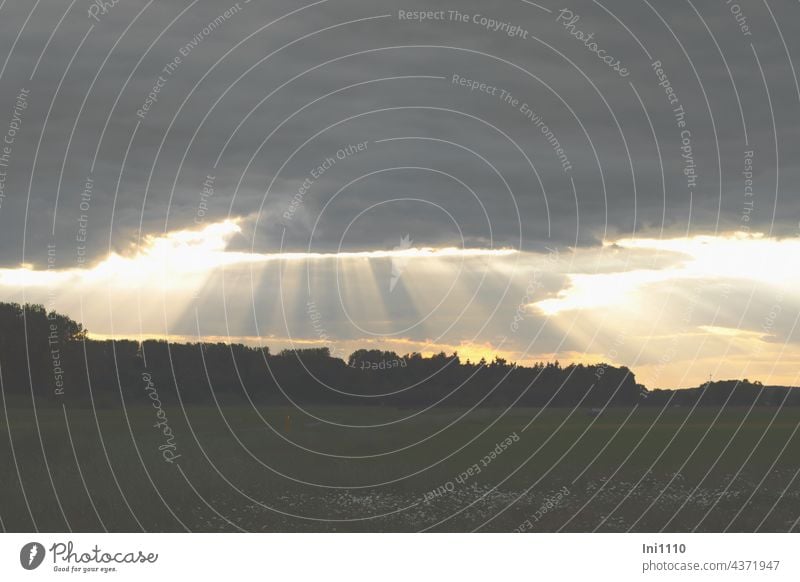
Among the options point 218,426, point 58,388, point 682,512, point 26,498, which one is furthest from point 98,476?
point 58,388

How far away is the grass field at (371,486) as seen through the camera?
35.5 meters

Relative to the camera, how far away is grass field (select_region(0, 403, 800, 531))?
117 feet

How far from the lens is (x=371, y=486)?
41500 millimetres

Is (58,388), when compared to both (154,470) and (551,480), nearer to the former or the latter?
(154,470)
